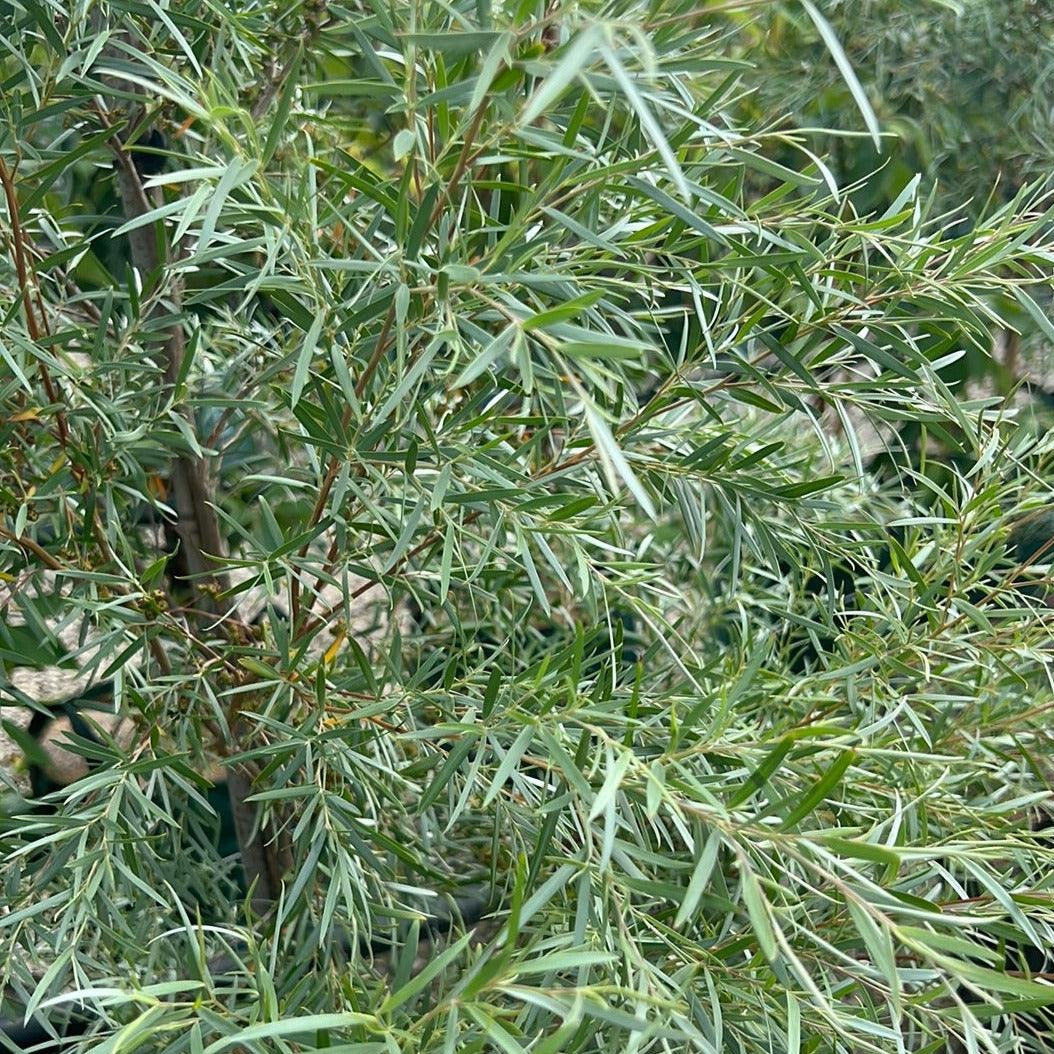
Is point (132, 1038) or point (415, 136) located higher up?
point (415, 136)

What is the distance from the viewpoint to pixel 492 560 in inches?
29.6

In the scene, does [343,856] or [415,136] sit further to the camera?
[343,856]

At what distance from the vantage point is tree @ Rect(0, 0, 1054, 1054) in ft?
1.53

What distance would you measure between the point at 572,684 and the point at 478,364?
18cm

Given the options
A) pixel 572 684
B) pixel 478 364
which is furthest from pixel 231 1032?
pixel 478 364

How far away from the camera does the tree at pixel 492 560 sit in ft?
1.53

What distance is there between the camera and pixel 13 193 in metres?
0.56

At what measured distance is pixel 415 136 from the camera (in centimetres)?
43

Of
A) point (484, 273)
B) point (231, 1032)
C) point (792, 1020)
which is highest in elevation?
point (484, 273)

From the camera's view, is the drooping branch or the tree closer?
the tree

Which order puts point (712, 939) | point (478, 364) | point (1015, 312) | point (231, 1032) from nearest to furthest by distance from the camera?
point (478, 364), point (231, 1032), point (712, 939), point (1015, 312)

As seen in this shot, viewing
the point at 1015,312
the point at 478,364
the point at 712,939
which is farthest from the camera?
the point at 1015,312

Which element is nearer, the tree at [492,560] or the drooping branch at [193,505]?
the tree at [492,560]

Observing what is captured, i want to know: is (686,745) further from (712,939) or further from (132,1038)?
(132,1038)
